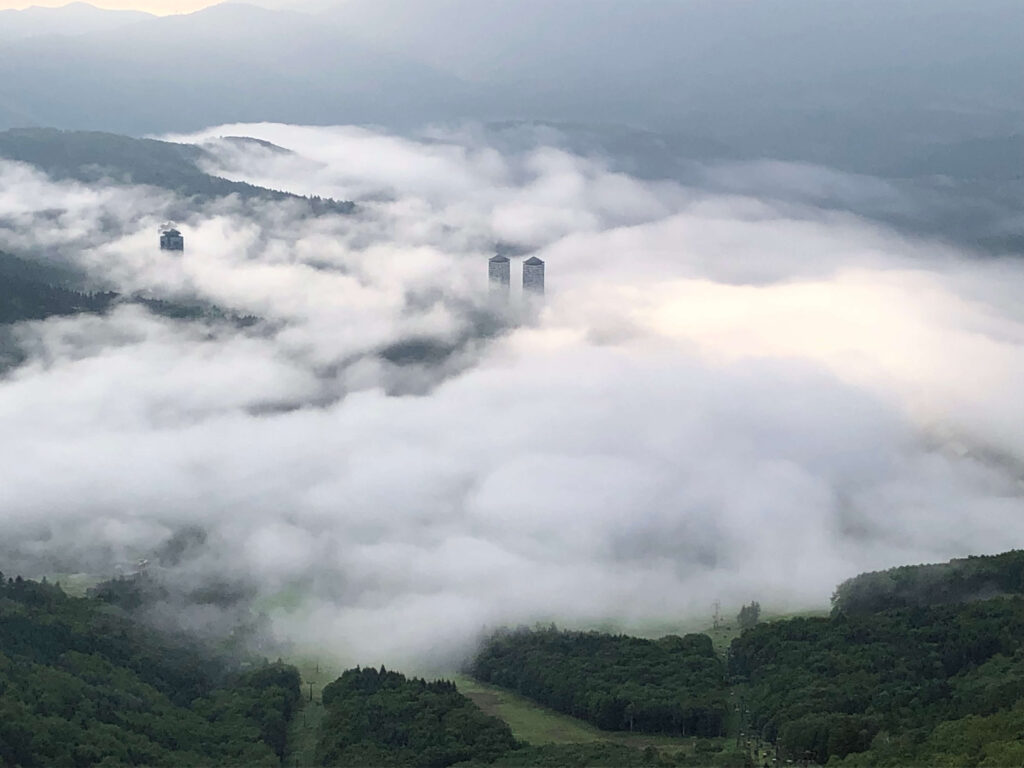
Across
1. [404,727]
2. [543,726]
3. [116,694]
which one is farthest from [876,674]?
[116,694]

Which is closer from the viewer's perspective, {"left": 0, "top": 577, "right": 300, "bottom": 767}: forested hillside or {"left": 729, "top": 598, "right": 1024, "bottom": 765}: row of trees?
{"left": 0, "top": 577, "right": 300, "bottom": 767}: forested hillside

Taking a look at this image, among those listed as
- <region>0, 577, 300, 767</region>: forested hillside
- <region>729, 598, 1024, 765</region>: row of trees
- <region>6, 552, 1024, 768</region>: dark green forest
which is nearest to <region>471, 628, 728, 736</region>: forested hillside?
<region>6, 552, 1024, 768</region>: dark green forest

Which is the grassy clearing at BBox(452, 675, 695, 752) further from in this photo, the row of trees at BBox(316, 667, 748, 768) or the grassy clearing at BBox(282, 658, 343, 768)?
the grassy clearing at BBox(282, 658, 343, 768)

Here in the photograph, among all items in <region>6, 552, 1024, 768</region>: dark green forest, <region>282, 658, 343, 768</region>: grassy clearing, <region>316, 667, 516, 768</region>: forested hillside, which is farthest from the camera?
<region>282, 658, 343, 768</region>: grassy clearing

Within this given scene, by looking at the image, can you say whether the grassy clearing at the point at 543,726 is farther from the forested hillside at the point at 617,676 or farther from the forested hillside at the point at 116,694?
the forested hillside at the point at 116,694

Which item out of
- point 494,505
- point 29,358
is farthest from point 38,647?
point 29,358

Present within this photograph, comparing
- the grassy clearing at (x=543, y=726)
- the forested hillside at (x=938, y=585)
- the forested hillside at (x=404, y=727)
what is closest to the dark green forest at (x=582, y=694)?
the forested hillside at (x=404, y=727)
